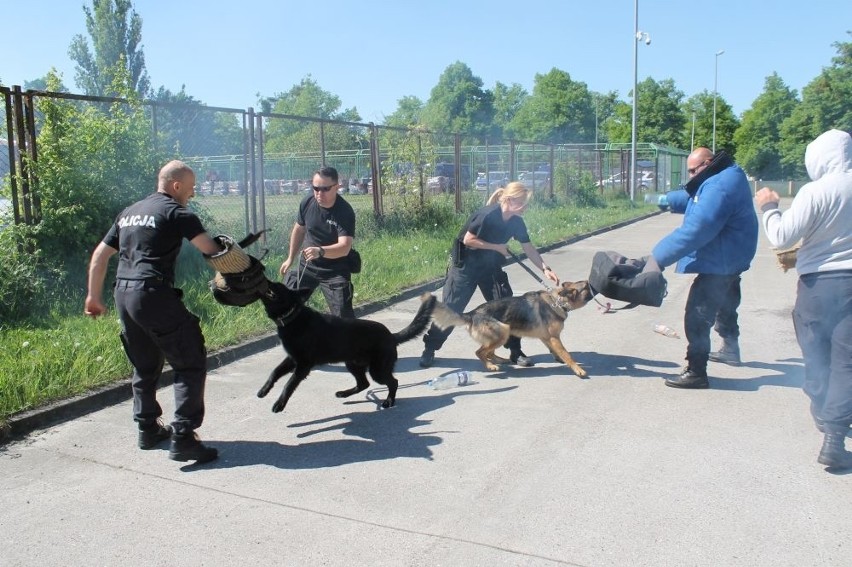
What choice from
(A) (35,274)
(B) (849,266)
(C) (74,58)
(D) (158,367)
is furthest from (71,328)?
(C) (74,58)

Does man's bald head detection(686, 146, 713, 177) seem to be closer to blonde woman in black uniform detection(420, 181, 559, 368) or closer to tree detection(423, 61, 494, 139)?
blonde woman in black uniform detection(420, 181, 559, 368)

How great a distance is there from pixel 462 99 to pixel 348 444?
100 meters

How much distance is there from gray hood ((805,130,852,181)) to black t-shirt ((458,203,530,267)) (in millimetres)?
2754

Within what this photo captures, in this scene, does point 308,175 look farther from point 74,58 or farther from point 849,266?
point 74,58

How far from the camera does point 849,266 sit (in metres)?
4.16

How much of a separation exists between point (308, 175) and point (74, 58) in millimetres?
35805

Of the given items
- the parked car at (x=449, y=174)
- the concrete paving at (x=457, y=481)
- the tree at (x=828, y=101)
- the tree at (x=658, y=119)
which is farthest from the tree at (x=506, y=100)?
the concrete paving at (x=457, y=481)

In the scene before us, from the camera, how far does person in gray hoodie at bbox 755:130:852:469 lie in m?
4.13

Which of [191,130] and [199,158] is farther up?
[191,130]

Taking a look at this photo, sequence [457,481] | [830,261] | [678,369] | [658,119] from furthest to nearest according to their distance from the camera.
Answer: [658,119] < [678,369] < [830,261] < [457,481]

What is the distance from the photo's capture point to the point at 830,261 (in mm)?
4211

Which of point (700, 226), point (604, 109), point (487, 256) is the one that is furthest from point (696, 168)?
point (604, 109)

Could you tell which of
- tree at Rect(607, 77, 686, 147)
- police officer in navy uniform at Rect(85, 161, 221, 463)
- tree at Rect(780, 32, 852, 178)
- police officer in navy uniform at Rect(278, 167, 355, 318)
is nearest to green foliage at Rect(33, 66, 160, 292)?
police officer in navy uniform at Rect(278, 167, 355, 318)

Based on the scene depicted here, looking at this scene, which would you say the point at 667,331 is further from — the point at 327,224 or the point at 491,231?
the point at 327,224
